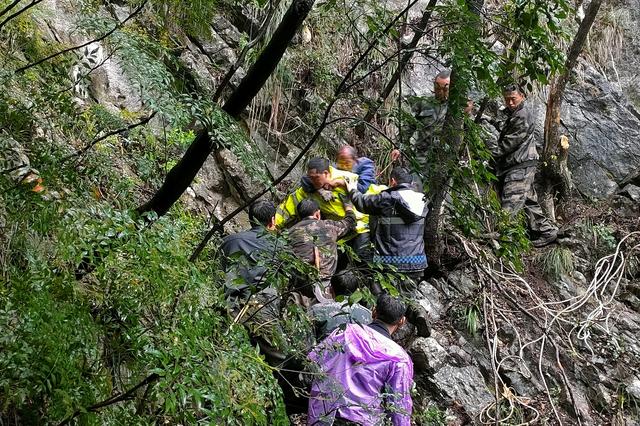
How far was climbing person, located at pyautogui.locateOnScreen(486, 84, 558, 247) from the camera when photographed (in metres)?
7.99

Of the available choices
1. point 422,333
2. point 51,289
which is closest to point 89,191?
point 51,289

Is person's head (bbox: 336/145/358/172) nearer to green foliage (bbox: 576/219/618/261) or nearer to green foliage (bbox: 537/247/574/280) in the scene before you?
green foliage (bbox: 537/247/574/280)

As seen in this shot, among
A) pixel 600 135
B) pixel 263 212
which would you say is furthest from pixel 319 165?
pixel 600 135

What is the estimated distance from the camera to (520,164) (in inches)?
318

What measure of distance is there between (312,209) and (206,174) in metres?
2.22

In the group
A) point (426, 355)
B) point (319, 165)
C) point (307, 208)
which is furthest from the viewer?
point (426, 355)

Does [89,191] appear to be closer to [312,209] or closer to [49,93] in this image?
[49,93]

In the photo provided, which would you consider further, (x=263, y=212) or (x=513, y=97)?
(x=513, y=97)

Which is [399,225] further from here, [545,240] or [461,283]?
[545,240]

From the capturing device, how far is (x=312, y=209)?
5082 mm

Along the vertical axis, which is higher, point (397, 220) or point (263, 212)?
point (263, 212)

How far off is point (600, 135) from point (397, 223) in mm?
5327

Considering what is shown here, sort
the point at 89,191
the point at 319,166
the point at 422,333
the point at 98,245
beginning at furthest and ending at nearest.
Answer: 1. the point at 422,333
2. the point at 319,166
3. the point at 89,191
4. the point at 98,245

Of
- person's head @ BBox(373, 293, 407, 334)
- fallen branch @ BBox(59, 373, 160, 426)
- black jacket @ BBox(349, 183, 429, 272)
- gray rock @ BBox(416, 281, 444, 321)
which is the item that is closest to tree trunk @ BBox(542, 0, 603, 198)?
gray rock @ BBox(416, 281, 444, 321)
